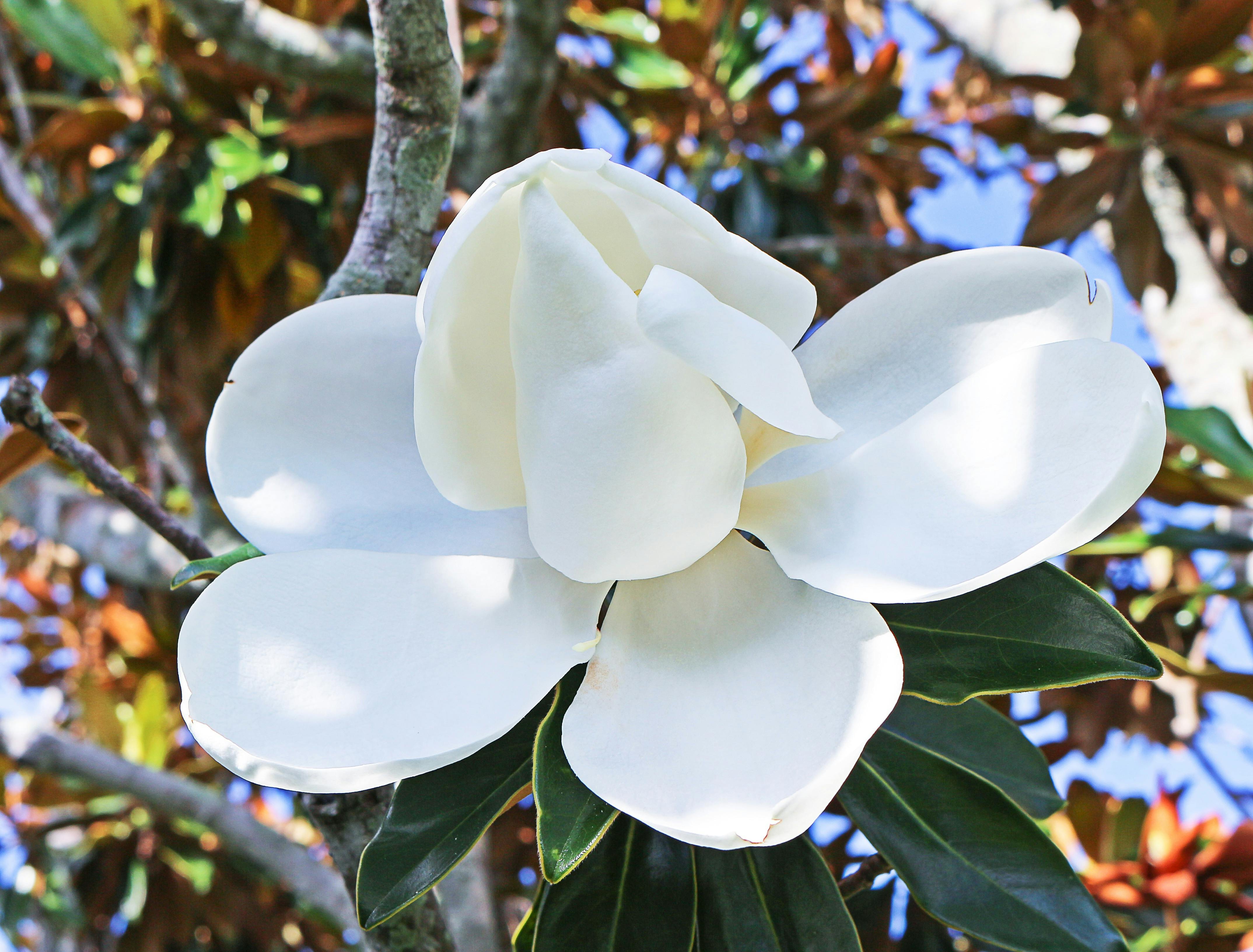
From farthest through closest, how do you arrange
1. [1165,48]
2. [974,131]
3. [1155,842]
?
[974,131] → [1165,48] → [1155,842]

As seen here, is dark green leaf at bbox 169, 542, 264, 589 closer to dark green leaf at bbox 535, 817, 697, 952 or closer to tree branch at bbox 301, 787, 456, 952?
tree branch at bbox 301, 787, 456, 952

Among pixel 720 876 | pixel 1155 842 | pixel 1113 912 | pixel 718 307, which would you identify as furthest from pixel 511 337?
pixel 1155 842

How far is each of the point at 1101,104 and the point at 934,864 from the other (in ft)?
5.01

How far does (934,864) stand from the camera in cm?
50

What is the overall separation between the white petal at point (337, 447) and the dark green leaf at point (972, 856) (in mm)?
250

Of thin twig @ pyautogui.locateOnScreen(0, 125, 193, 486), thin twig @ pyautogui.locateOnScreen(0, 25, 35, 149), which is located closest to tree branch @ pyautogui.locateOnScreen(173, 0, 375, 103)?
thin twig @ pyautogui.locateOnScreen(0, 125, 193, 486)

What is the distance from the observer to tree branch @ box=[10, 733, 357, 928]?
3.40 ft

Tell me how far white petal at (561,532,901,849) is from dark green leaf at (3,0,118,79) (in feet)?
5.66

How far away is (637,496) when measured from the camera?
1.28 feet

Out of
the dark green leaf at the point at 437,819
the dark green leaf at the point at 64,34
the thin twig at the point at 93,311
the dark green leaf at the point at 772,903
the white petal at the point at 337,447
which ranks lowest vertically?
the thin twig at the point at 93,311

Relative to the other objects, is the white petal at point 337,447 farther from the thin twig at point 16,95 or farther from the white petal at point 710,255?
the thin twig at point 16,95

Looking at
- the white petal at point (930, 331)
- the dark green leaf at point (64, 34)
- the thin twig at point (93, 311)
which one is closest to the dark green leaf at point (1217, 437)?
the white petal at point (930, 331)

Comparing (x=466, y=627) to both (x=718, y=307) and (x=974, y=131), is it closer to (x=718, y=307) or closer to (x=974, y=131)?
(x=718, y=307)

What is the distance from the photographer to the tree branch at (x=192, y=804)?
40.8 inches
